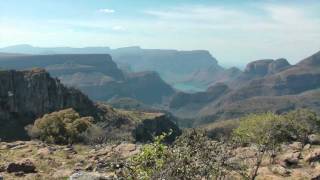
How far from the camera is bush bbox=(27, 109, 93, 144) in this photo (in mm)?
142500

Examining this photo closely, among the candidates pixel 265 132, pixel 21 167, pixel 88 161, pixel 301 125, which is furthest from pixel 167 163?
pixel 301 125

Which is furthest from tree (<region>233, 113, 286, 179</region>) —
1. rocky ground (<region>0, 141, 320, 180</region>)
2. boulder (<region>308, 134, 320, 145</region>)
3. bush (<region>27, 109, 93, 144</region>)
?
bush (<region>27, 109, 93, 144</region>)

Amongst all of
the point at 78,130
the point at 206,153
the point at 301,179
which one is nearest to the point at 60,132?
the point at 78,130

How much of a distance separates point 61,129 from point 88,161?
58715mm

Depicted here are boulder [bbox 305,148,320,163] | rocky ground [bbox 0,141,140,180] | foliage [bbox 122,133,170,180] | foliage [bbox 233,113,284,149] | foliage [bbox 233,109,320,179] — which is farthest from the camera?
boulder [bbox 305,148,320,163]

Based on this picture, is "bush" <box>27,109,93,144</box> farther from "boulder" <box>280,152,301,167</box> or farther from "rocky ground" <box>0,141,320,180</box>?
"boulder" <box>280,152,301,167</box>

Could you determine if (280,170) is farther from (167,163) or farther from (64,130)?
(64,130)

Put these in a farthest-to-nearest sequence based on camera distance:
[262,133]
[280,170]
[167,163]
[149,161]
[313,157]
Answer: [313,157], [262,133], [280,170], [167,163], [149,161]

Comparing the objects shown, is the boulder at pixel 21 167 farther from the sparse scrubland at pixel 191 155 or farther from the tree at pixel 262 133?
the tree at pixel 262 133

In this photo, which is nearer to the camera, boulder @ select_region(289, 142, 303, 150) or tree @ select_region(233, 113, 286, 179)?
tree @ select_region(233, 113, 286, 179)

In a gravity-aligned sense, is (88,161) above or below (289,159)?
above

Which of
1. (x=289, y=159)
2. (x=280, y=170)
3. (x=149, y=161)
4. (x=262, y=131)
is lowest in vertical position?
(x=289, y=159)

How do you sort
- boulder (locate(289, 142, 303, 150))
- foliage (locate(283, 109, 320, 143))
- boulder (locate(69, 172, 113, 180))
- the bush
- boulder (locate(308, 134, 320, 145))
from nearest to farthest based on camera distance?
1. boulder (locate(69, 172, 113, 180))
2. boulder (locate(289, 142, 303, 150))
3. foliage (locate(283, 109, 320, 143))
4. boulder (locate(308, 134, 320, 145))
5. the bush

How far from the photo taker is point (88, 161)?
8844 centimetres
